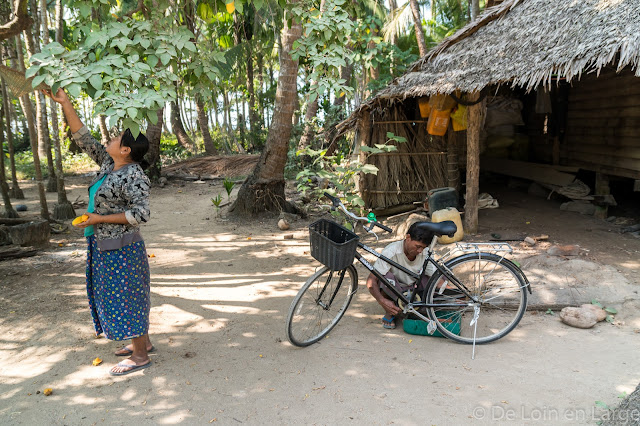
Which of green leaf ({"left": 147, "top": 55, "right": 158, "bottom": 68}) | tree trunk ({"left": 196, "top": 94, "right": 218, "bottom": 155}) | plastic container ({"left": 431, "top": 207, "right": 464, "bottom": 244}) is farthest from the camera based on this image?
tree trunk ({"left": 196, "top": 94, "right": 218, "bottom": 155})

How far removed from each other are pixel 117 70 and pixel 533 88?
6.61 meters

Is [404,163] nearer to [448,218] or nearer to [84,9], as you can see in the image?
[448,218]

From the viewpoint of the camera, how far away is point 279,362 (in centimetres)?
341

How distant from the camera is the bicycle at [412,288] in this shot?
134 inches

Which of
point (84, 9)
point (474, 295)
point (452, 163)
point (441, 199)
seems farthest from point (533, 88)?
point (84, 9)

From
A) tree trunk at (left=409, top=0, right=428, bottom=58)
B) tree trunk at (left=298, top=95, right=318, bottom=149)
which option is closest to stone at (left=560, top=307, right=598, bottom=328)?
tree trunk at (left=409, top=0, right=428, bottom=58)

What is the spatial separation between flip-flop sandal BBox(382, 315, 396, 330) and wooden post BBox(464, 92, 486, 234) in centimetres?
293

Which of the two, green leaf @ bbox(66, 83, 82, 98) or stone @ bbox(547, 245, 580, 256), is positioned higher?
green leaf @ bbox(66, 83, 82, 98)

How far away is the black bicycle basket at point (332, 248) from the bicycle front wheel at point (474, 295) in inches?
28.0

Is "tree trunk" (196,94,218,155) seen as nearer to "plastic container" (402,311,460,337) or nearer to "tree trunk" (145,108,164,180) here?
"tree trunk" (145,108,164,180)

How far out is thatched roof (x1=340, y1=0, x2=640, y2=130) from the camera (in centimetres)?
469

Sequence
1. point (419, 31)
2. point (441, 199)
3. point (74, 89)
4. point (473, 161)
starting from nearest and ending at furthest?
point (74, 89) → point (473, 161) → point (441, 199) → point (419, 31)

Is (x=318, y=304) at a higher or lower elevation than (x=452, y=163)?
lower

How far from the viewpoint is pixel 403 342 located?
369 centimetres
